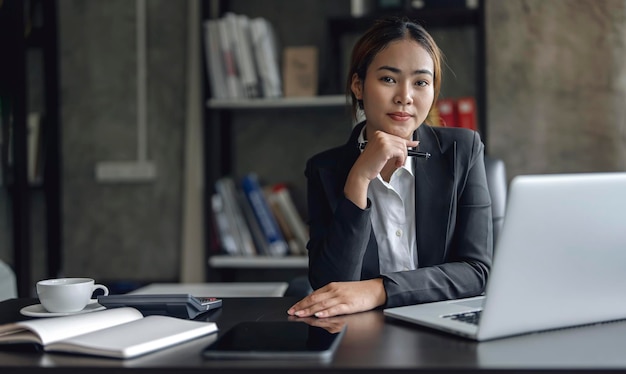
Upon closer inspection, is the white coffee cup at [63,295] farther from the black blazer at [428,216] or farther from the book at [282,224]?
the book at [282,224]

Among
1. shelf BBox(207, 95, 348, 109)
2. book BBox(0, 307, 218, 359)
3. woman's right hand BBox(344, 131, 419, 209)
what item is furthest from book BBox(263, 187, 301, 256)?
book BBox(0, 307, 218, 359)

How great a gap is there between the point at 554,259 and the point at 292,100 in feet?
6.21

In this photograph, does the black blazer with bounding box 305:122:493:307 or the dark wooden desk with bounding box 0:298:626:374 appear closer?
the dark wooden desk with bounding box 0:298:626:374

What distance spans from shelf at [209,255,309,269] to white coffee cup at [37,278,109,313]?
1601 mm

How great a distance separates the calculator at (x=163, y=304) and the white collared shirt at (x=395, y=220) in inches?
22.5

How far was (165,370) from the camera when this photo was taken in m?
0.82

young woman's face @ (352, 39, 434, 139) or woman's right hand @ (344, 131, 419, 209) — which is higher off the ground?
young woman's face @ (352, 39, 434, 139)

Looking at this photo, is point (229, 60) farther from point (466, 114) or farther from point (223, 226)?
point (466, 114)

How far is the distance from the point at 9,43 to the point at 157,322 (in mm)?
2163

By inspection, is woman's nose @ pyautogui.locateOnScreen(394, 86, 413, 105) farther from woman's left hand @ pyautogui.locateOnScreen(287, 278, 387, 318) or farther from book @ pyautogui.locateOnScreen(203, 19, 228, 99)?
book @ pyautogui.locateOnScreen(203, 19, 228, 99)

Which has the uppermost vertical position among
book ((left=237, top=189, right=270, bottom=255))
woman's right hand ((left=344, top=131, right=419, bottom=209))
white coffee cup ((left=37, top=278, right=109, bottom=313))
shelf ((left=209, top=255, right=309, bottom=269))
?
woman's right hand ((left=344, top=131, right=419, bottom=209))

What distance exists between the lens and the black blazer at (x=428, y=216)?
1.45 m

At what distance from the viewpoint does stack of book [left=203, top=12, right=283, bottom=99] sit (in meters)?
2.76

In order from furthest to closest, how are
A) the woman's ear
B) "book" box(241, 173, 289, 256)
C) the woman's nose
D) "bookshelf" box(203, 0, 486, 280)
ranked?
"book" box(241, 173, 289, 256) → "bookshelf" box(203, 0, 486, 280) → the woman's ear → the woman's nose
